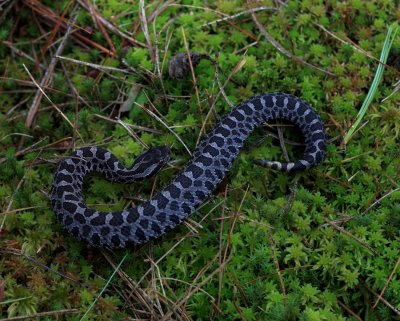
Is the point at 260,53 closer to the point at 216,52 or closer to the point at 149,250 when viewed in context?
the point at 216,52

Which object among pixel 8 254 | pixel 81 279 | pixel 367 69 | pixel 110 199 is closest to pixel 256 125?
pixel 367 69

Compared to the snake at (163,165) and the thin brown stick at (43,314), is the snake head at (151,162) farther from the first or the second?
the thin brown stick at (43,314)

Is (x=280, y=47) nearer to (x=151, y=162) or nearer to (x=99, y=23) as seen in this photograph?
(x=151, y=162)

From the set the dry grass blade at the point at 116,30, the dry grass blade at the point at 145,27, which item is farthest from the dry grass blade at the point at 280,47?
the dry grass blade at the point at 116,30

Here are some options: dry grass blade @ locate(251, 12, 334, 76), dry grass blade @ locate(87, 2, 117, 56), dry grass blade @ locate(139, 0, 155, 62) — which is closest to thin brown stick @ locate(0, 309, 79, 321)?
dry grass blade @ locate(139, 0, 155, 62)

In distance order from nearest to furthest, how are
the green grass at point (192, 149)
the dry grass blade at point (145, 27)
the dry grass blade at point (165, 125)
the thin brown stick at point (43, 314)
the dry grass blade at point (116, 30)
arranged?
the thin brown stick at point (43, 314) < the green grass at point (192, 149) < the dry grass blade at point (165, 125) < the dry grass blade at point (145, 27) < the dry grass blade at point (116, 30)

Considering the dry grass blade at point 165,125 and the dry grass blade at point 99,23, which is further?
the dry grass blade at point 99,23
